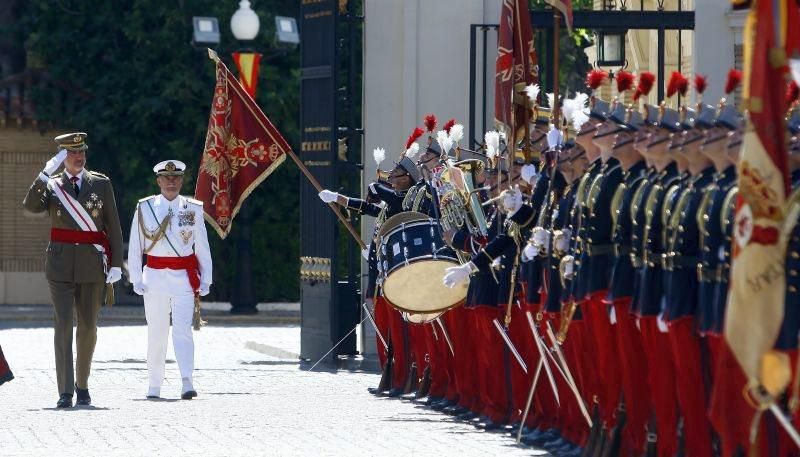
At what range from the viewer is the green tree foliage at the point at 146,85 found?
3234 centimetres

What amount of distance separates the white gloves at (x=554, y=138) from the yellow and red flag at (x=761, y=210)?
4310 millimetres

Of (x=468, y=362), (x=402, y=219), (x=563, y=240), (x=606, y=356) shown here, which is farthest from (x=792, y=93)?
(x=402, y=219)

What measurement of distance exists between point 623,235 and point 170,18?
2167 cm

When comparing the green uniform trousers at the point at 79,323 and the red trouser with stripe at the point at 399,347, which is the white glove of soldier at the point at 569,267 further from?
the green uniform trousers at the point at 79,323

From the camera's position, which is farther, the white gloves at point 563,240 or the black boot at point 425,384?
the black boot at point 425,384

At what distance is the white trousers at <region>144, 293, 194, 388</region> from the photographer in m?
16.5

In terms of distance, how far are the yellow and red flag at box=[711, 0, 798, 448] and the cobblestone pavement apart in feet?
12.9

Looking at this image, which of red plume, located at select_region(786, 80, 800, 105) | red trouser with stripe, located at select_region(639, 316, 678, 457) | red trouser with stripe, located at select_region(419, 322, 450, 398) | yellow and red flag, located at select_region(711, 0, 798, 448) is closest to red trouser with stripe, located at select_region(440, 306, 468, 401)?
red trouser with stripe, located at select_region(419, 322, 450, 398)

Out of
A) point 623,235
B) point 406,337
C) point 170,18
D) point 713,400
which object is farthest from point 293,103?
point 713,400

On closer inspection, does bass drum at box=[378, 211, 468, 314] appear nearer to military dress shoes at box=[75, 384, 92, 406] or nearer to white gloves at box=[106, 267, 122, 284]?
white gloves at box=[106, 267, 122, 284]

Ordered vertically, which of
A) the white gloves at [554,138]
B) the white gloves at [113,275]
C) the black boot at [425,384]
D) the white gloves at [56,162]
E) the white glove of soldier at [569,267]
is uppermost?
the white gloves at [554,138]

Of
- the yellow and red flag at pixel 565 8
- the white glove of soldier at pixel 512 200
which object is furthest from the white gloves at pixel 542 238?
the yellow and red flag at pixel 565 8

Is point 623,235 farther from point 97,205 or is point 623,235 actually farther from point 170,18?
point 170,18

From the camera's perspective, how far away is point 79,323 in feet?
52.0
